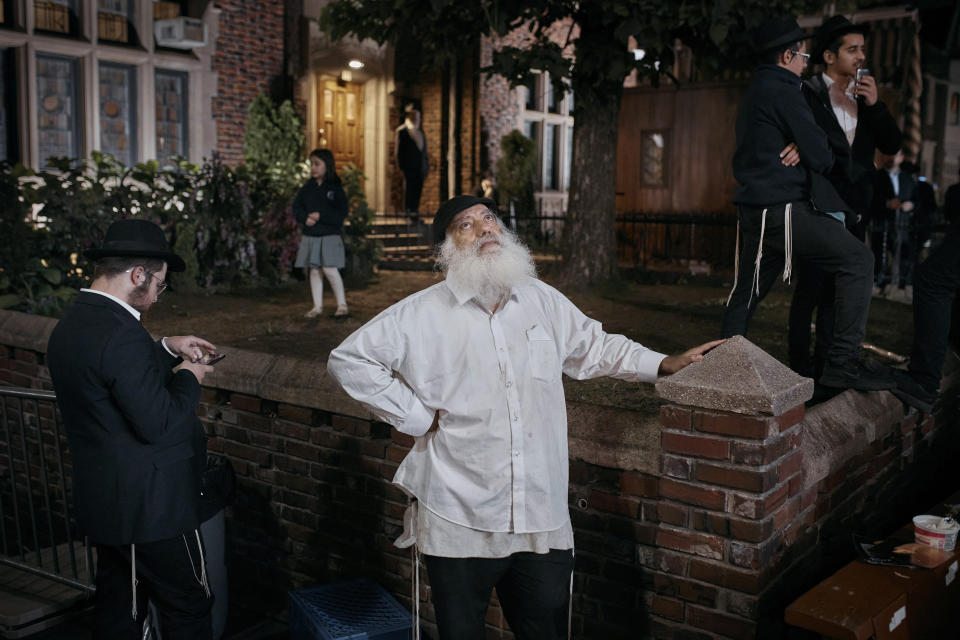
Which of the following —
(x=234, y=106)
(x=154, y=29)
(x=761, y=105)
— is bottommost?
(x=761, y=105)

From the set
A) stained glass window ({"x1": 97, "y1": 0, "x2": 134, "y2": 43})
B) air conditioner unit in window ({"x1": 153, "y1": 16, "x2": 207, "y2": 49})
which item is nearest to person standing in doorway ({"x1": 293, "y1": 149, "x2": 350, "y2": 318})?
air conditioner unit in window ({"x1": 153, "y1": 16, "x2": 207, "y2": 49})

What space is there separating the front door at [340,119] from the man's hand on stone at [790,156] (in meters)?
13.2

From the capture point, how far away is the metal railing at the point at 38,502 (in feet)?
16.4

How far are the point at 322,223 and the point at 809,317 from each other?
16.6 feet

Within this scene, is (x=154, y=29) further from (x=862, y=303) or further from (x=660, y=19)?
(x=862, y=303)

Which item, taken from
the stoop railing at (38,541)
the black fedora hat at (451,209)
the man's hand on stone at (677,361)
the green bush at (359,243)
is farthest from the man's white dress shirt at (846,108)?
the green bush at (359,243)

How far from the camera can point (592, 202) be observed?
35.4ft

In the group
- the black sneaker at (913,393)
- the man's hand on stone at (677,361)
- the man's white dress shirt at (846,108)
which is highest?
the man's white dress shirt at (846,108)

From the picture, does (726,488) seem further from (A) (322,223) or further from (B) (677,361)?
(A) (322,223)

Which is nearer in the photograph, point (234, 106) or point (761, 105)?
point (761, 105)

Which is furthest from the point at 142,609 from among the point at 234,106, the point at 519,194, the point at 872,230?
the point at 519,194

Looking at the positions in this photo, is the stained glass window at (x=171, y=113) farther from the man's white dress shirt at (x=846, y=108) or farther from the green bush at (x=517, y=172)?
the man's white dress shirt at (x=846, y=108)

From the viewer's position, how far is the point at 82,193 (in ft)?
33.0

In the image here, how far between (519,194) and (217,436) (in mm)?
13994
